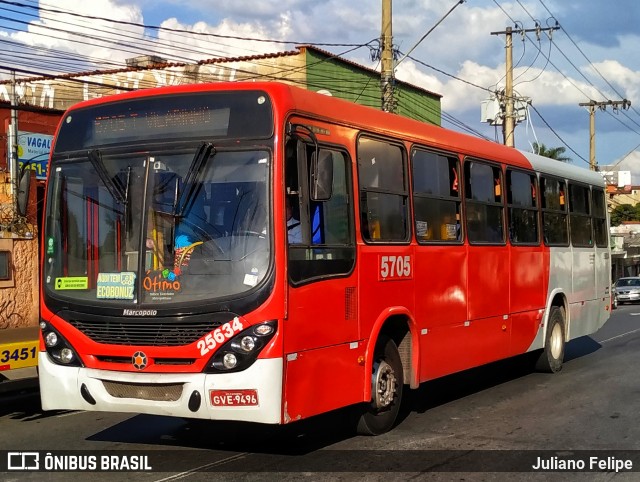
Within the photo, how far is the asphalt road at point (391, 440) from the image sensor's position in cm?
653

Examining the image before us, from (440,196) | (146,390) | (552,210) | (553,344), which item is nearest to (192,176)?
(146,390)

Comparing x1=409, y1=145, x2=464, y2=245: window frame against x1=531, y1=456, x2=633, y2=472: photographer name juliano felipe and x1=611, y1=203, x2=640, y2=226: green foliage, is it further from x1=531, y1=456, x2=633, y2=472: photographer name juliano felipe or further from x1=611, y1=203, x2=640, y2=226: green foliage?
x1=611, y1=203, x2=640, y2=226: green foliage

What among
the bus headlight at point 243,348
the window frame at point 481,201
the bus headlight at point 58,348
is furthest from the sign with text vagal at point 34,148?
the bus headlight at point 243,348

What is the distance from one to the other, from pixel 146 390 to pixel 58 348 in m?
1.00

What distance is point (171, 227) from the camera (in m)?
6.46

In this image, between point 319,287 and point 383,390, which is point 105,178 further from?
point 383,390

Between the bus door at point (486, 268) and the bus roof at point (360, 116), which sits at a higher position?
the bus roof at point (360, 116)

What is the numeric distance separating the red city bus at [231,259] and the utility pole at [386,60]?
412 inches

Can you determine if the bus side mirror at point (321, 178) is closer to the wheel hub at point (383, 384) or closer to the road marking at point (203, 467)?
the wheel hub at point (383, 384)

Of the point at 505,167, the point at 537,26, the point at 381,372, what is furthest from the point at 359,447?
the point at 537,26

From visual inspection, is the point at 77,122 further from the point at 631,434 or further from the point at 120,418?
the point at 631,434

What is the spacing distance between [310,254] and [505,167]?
5.21m

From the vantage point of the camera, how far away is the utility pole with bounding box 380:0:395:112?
61.2ft

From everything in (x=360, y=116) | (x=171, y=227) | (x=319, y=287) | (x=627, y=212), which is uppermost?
(x=627, y=212)
